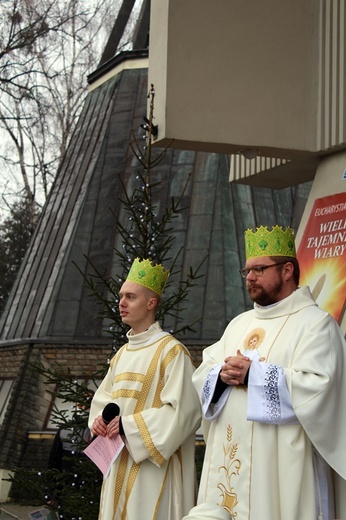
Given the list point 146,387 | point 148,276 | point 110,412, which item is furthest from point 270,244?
point 110,412

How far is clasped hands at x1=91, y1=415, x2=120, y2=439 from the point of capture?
648cm

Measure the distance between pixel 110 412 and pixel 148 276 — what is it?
968mm

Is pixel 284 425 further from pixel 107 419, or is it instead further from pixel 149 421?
pixel 107 419

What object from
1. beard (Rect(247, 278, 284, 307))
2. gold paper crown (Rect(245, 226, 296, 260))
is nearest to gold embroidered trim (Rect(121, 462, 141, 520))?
beard (Rect(247, 278, 284, 307))

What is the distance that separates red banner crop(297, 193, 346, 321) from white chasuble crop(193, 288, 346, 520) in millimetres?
2057

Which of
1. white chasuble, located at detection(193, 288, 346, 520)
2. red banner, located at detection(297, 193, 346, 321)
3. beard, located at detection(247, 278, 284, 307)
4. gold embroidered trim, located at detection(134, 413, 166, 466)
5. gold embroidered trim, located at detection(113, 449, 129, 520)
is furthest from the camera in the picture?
red banner, located at detection(297, 193, 346, 321)

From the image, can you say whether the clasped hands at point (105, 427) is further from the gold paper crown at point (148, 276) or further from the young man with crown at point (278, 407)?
the gold paper crown at point (148, 276)

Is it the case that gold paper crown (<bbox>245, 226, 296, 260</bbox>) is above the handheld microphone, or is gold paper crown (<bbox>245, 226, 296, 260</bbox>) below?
above

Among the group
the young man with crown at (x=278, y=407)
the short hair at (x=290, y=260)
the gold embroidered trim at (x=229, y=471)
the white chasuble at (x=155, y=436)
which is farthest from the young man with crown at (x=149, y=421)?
the short hair at (x=290, y=260)

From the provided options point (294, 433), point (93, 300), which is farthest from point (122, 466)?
point (93, 300)

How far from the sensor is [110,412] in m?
6.55

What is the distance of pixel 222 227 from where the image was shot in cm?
1797

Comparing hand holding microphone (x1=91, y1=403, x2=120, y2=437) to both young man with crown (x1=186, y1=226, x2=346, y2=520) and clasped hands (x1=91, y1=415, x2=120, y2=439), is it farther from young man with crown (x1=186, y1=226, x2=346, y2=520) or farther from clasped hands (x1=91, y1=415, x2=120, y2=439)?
young man with crown (x1=186, y1=226, x2=346, y2=520)

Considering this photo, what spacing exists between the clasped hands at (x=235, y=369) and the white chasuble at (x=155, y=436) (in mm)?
847
